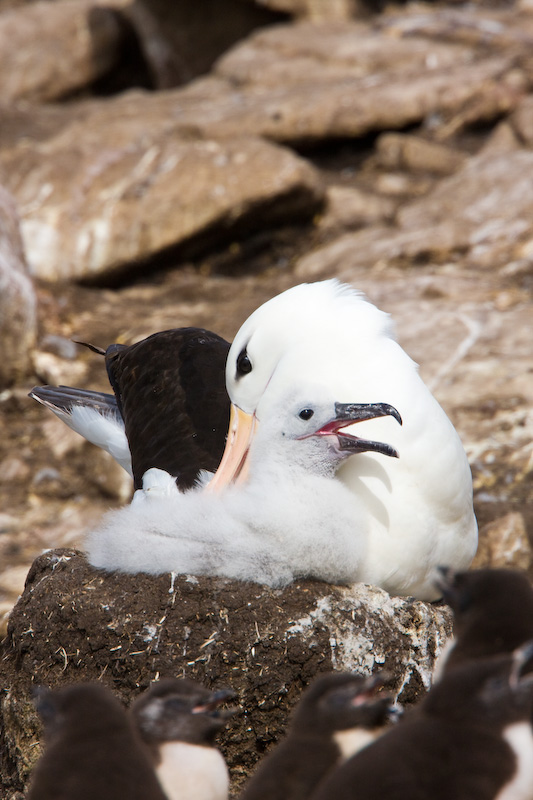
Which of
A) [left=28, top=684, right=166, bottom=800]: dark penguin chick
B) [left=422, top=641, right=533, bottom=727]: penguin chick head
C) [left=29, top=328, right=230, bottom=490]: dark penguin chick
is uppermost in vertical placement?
[left=422, top=641, right=533, bottom=727]: penguin chick head

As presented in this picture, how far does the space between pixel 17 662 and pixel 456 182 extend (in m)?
7.11

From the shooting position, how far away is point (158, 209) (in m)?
9.34

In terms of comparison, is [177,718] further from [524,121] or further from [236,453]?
[524,121]

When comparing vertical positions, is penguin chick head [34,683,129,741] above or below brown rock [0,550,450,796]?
above

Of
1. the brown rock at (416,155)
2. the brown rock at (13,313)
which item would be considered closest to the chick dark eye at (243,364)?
the brown rock at (13,313)

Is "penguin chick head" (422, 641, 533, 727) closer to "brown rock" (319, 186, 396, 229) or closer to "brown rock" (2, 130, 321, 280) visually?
"brown rock" (2, 130, 321, 280)

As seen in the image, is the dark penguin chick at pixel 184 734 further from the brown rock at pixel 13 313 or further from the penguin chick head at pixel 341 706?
the brown rock at pixel 13 313

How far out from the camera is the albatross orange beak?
12.9ft

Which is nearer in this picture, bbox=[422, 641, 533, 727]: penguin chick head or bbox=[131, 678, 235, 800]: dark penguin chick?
bbox=[422, 641, 533, 727]: penguin chick head

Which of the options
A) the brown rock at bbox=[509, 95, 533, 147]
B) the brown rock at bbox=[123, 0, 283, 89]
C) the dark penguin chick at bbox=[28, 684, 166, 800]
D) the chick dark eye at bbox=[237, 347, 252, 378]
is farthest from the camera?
the brown rock at bbox=[123, 0, 283, 89]

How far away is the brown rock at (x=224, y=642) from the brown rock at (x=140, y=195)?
608 centimetres

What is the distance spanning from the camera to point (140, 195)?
9352 millimetres

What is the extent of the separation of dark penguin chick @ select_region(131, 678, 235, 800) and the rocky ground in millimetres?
2896

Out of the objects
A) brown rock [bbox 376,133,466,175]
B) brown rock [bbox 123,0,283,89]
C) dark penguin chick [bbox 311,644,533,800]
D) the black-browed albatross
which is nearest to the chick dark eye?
the black-browed albatross
